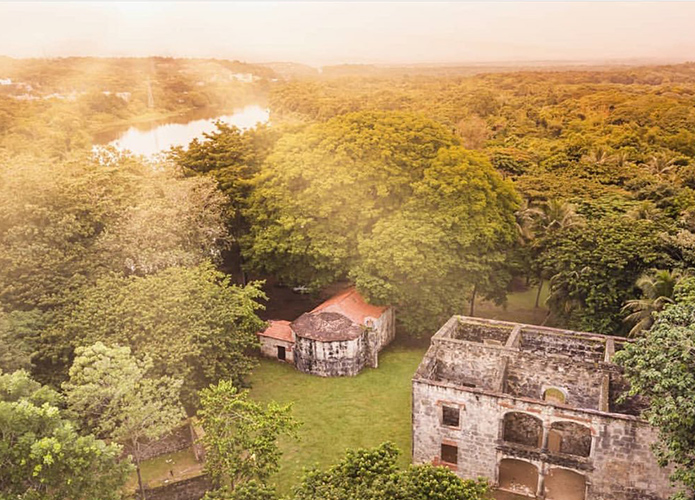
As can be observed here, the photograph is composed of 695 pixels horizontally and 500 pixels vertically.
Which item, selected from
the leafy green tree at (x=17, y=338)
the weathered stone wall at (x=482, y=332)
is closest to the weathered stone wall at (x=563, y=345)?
the weathered stone wall at (x=482, y=332)

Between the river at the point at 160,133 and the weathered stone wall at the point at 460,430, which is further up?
the river at the point at 160,133

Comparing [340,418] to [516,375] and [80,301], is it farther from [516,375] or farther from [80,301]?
[80,301]

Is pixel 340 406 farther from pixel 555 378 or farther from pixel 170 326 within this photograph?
pixel 555 378

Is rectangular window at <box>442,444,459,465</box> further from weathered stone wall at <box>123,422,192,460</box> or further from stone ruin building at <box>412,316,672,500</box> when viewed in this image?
weathered stone wall at <box>123,422,192,460</box>

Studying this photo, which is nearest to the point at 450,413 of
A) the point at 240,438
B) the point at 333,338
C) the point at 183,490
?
the point at 333,338

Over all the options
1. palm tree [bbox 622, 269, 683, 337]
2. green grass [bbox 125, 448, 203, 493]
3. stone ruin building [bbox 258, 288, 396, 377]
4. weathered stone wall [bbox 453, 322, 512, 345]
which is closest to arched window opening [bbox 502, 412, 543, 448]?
weathered stone wall [bbox 453, 322, 512, 345]

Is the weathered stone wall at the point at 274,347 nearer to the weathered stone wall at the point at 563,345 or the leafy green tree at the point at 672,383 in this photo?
the weathered stone wall at the point at 563,345

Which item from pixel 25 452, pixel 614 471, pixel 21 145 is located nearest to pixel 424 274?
pixel 614 471
